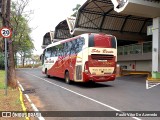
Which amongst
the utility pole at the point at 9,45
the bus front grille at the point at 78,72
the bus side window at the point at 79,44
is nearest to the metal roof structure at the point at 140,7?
the bus side window at the point at 79,44

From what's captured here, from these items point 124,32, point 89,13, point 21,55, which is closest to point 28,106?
point 89,13

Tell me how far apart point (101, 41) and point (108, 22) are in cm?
1792

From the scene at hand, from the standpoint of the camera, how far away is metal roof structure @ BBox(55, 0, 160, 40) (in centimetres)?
3347

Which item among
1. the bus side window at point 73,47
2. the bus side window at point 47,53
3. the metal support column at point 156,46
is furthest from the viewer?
the bus side window at point 47,53

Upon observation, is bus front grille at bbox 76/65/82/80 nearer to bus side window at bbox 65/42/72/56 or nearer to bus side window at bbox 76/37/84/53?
bus side window at bbox 76/37/84/53

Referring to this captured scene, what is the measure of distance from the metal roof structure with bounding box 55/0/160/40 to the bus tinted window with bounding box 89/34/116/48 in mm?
13852

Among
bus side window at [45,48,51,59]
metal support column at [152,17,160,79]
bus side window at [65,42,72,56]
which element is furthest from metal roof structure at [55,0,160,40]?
bus side window at [65,42,72,56]

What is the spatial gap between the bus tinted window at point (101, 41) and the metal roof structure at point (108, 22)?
13.9 metres

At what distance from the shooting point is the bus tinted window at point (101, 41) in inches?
711

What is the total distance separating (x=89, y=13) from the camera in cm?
3444

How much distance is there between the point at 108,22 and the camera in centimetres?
3575

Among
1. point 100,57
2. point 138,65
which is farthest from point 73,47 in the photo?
point 138,65

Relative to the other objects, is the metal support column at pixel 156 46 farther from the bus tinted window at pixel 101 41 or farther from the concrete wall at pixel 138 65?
the concrete wall at pixel 138 65

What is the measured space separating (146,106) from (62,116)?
136 inches
